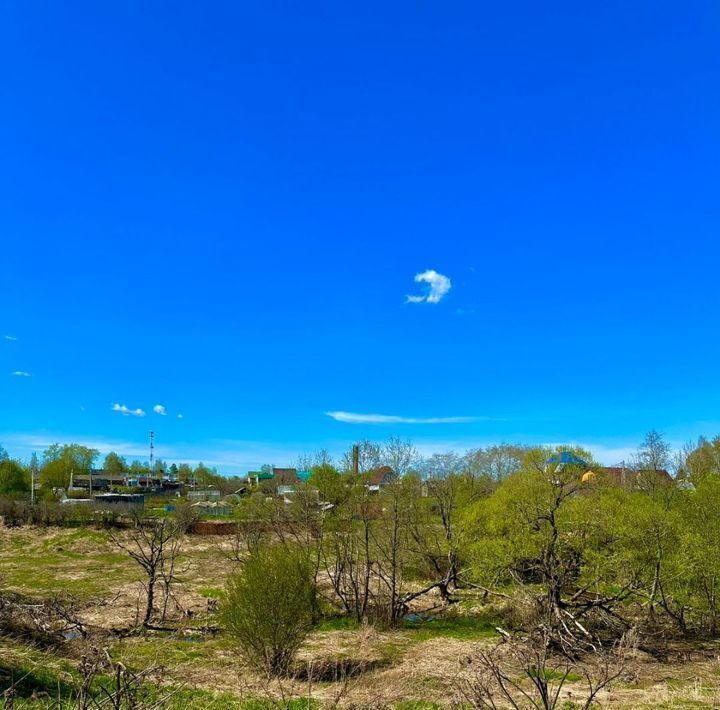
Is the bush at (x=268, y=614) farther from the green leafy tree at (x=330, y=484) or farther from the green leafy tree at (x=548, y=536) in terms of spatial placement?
the green leafy tree at (x=330, y=484)

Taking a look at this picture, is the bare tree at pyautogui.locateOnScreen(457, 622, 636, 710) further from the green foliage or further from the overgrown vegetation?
the green foliage

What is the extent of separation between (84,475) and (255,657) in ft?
345

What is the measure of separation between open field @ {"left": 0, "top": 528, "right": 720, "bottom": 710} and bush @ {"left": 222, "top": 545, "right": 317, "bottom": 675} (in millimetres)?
548

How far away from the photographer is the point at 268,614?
1272cm

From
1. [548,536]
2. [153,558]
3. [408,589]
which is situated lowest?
[408,589]

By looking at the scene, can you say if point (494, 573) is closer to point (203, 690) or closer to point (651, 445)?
point (203, 690)

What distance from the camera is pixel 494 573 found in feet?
67.5

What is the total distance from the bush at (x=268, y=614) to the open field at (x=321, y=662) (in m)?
0.55

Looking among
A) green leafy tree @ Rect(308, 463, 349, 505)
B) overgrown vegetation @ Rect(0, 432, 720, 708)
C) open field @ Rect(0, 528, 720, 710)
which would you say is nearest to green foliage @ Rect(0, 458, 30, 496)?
overgrown vegetation @ Rect(0, 432, 720, 708)

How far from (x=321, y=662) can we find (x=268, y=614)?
10.1ft

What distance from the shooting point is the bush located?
12758 mm

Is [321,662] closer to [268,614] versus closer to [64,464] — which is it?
[268,614]

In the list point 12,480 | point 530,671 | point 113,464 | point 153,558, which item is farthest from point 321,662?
point 113,464

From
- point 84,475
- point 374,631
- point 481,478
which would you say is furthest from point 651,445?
point 84,475
